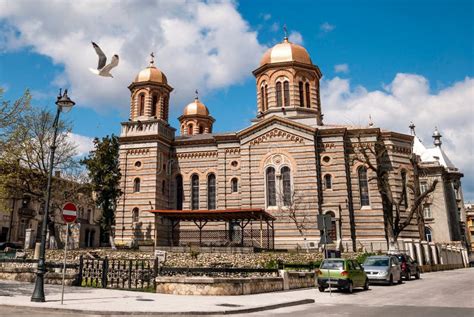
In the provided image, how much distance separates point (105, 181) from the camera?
32656 mm

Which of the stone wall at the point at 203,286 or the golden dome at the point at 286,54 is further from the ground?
the golden dome at the point at 286,54

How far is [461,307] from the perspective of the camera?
36.8 feet

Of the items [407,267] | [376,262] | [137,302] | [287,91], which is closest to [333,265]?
[376,262]

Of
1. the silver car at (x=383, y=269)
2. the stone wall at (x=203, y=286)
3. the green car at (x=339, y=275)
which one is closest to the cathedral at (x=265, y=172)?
the silver car at (x=383, y=269)

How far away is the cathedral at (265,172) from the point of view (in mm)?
32000

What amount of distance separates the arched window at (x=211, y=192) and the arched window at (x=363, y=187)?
12.5 meters

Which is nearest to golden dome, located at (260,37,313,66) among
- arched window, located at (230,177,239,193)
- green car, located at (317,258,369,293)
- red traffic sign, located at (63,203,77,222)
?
arched window, located at (230,177,239,193)

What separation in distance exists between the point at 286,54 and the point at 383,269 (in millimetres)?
23746

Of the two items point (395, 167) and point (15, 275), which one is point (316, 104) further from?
point (15, 275)

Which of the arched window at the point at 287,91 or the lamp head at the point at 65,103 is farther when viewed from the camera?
the arched window at the point at 287,91

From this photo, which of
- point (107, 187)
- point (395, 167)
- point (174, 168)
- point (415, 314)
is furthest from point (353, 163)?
point (415, 314)

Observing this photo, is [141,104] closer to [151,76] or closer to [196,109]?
[151,76]

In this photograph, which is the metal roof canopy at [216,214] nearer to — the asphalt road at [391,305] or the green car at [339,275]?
the green car at [339,275]

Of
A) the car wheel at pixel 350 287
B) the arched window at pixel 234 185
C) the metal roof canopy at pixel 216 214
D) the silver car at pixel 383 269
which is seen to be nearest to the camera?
the car wheel at pixel 350 287
